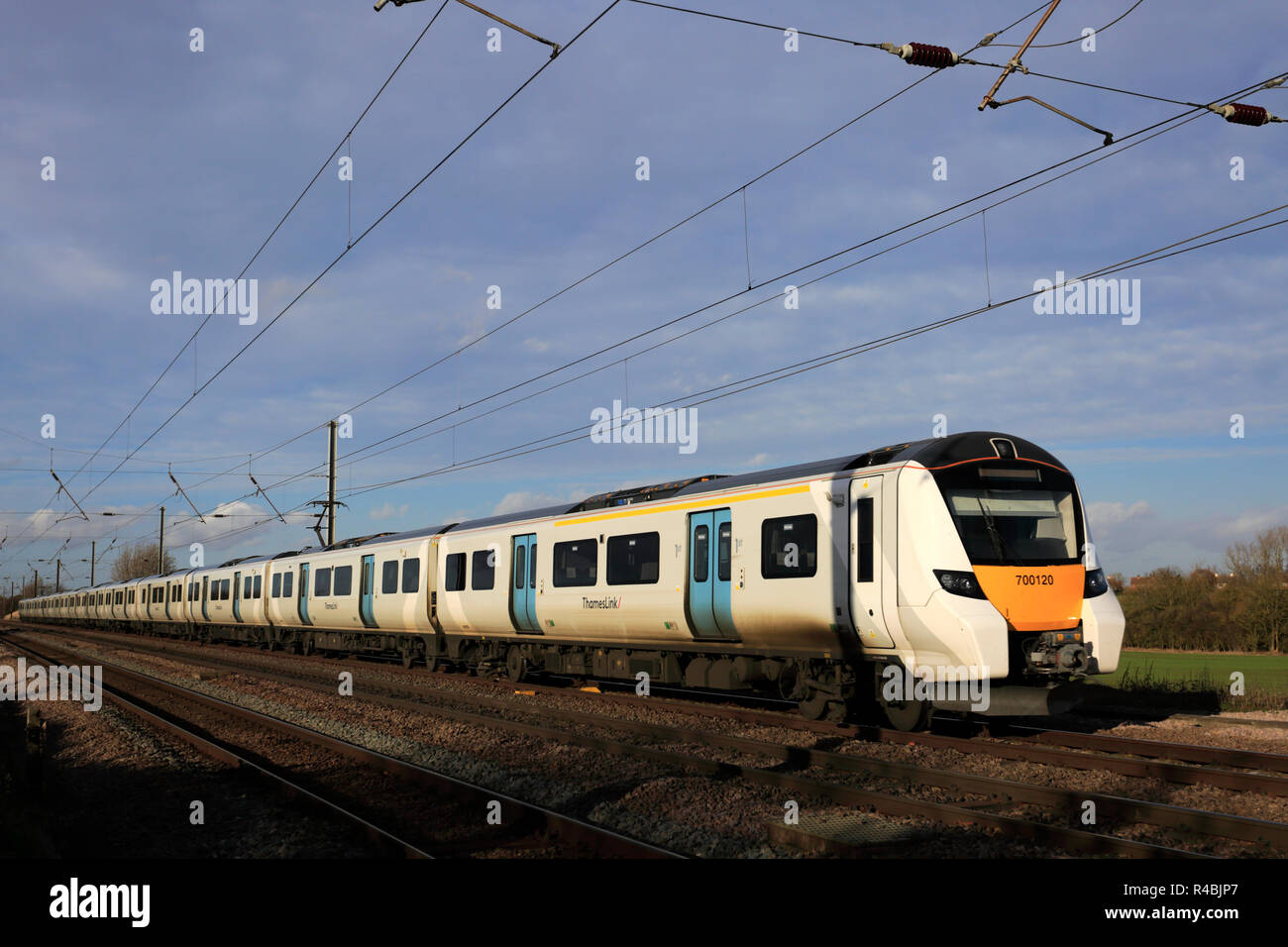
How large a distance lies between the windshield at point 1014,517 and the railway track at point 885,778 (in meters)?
2.12

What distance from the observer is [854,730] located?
1180 centimetres

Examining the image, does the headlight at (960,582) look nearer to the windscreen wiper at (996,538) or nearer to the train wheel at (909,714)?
the windscreen wiper at (996,538)

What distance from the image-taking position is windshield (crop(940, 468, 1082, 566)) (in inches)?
414

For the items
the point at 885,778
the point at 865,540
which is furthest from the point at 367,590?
the point at 885,778

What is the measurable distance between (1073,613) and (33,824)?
33.7 ft

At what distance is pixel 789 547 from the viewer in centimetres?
1213

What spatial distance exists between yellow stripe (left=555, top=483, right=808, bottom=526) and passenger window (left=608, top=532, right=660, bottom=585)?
361mm

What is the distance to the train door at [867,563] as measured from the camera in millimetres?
10812

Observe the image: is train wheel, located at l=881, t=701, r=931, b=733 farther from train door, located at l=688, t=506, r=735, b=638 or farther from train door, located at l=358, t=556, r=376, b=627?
train door, located at l=358, t=556, r=376, b=627

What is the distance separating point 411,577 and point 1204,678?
16.7m

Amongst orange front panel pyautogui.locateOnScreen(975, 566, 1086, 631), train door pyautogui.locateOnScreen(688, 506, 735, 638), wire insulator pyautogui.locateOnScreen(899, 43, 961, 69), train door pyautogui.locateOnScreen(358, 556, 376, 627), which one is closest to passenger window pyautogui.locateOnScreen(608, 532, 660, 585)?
train door pyautogui.locateOnScreen(688, 506, 735, 638)

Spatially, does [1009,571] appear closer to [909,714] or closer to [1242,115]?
[909,714]

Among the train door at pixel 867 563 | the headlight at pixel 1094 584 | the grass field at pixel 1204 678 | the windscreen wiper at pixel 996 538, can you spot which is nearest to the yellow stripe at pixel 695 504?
the train door at pixel 867 563
